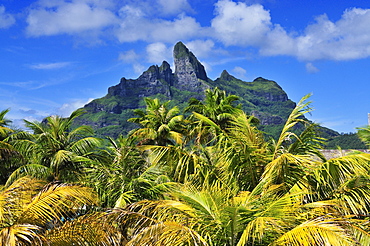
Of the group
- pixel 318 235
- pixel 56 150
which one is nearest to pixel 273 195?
pixel 318 235

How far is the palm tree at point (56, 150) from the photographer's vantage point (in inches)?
551

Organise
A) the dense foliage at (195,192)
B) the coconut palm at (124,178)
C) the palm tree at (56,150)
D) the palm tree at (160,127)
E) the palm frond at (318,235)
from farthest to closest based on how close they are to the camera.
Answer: the palm tree at (160,127) < the palm tree at (56,150) < the coconut palm at (124,178) < the dense foliage at (195,192) < the palm frond at (318,235)

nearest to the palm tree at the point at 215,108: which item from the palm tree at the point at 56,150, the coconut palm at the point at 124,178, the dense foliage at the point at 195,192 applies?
the coconut palm at the point at 124,178

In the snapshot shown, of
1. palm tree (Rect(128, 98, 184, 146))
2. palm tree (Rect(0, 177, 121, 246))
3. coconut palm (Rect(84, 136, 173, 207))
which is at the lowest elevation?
palm tree (Rect(0, 177, 121, 246))

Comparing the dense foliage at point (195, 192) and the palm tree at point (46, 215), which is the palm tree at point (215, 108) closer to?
the dense foliage at point (195, 192)

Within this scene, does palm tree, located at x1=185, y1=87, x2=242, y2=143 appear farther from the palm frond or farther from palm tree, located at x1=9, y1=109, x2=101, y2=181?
the palm frond

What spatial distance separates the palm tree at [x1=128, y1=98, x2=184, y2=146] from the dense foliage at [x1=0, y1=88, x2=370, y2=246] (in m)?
5.06

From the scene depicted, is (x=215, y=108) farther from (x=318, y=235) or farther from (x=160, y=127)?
(x=318, y=235)

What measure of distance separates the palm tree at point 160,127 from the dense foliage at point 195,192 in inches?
199

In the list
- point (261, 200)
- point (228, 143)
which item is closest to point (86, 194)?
point (261, 200)

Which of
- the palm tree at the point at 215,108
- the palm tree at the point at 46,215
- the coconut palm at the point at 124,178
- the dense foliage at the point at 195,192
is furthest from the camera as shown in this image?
the palm tree at the point at 215,108

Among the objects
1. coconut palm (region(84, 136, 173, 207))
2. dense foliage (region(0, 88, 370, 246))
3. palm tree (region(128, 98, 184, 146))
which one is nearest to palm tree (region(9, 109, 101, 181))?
dense foliage (region(0, 88, 370, 246))

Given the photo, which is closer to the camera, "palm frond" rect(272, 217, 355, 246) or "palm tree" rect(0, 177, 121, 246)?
"palm frond" rect(272, 217, 355, 246)

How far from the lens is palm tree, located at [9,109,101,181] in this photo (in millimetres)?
13984
